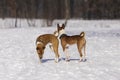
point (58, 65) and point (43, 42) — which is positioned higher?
point (43, 42)

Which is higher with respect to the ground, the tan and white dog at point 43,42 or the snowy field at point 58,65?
the tan and white dog at point 43,42

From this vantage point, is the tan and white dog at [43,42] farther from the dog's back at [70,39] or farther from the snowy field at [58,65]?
the snowy field at [58,65]

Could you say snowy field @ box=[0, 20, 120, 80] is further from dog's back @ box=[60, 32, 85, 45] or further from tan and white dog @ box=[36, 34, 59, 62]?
dog's back @ box=[60, 32, 85, 45]

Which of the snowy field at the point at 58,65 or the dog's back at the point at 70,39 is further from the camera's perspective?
the dog's back at the point at 70,39

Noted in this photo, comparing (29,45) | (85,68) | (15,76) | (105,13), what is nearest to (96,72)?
(85,68)

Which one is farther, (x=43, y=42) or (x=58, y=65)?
(x=43, y=42)

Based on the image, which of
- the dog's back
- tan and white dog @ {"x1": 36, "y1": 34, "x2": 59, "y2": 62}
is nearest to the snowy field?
tan and white dog @ {"x1": 36, "y1": 34, "x2": 59, "y2": 62}

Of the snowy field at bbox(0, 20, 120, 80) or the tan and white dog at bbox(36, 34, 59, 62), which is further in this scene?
the tan and white dog at bbox(36, 34, 59, 62)

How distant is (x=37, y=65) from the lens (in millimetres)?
10562

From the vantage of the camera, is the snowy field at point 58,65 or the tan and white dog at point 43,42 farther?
the tan and white dog at point 43,42

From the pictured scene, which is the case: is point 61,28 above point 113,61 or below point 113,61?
above

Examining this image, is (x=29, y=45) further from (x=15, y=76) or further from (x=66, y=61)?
(x=15, y=76)

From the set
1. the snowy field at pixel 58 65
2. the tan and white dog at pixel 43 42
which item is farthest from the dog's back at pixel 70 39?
the snowy field at pixel 58 65

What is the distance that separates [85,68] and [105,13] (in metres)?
37.1
